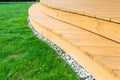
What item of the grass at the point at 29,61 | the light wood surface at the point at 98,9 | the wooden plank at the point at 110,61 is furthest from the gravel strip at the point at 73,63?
the light wood surface at the point at 98,9

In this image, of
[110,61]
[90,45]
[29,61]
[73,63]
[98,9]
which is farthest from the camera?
[98,9]

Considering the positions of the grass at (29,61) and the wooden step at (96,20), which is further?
the grass at (29,61)

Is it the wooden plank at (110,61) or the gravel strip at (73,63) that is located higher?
the wooden plank at (110,61)

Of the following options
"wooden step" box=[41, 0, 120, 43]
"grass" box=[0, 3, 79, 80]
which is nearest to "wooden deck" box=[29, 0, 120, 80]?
"wooden step" box=[41, 0, 120, 43]

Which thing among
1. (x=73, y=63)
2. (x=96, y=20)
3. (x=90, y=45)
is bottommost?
(x=73, y=63)

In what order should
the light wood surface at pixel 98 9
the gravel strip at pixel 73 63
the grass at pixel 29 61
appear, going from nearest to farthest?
the gravel strip at pixel 73 63 < the grass at pixel 29 61 < the light wood surface at pixel 98 9

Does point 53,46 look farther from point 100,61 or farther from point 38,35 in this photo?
Result: point 100,61

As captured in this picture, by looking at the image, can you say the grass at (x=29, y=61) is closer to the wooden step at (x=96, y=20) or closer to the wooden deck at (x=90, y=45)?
the wooden deck at (x=90, y=45)

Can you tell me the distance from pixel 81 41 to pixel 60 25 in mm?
1156

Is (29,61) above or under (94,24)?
under

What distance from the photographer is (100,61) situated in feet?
8.23

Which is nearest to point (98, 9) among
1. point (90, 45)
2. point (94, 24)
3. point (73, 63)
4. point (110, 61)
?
point (94, 24)

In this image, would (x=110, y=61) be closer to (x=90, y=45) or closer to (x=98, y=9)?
(x=90, y=45)

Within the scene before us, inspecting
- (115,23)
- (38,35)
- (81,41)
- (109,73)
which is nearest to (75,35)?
(81,41)
